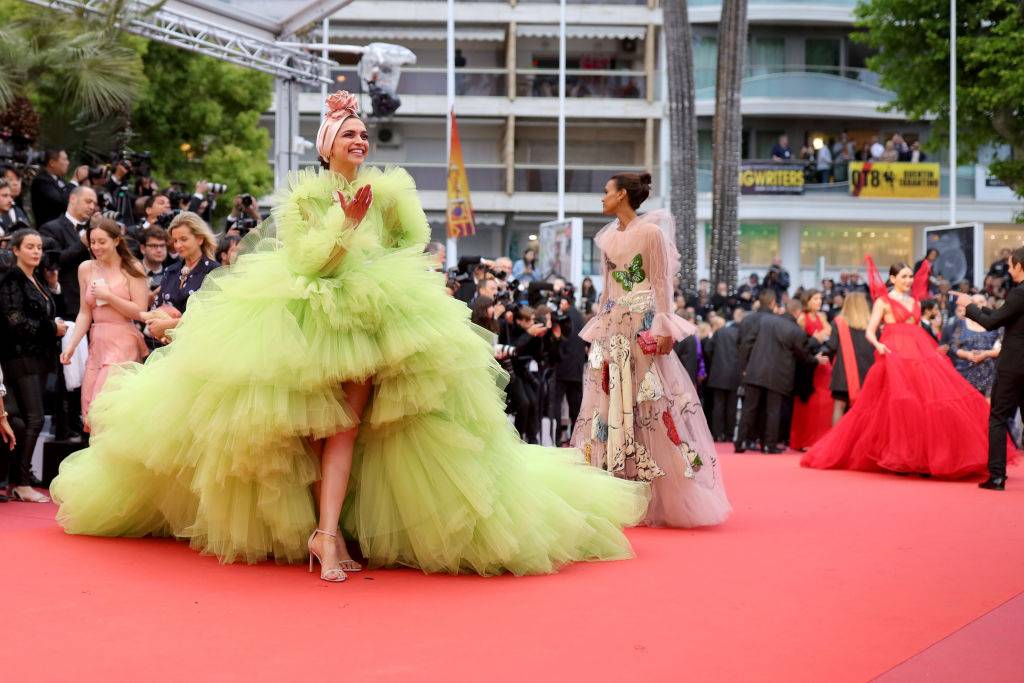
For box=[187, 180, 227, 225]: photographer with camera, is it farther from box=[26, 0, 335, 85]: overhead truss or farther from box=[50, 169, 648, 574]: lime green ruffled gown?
box=[50, 169, 648, 574]: lime green ruffled gown

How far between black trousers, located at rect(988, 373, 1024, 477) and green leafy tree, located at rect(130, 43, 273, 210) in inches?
838

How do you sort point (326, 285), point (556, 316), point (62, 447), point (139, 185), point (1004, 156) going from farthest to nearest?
point (1004, 156)
point (139, 185)
point (556, 316)
point (62, 447)
point (326, 285)

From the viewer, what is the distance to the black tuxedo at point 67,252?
10.2 m

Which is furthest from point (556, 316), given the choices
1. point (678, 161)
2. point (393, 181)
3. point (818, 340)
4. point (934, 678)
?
point (678, 161)

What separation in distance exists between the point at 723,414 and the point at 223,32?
8603 millimetres

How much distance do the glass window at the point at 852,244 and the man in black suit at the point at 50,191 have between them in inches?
1247

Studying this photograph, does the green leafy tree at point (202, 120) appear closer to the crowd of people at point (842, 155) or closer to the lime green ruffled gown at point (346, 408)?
the crowd of people at point (842, 155)

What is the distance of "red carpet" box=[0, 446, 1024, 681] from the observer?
432 cm

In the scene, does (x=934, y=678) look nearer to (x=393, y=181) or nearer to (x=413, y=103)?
(x=393, y=181)

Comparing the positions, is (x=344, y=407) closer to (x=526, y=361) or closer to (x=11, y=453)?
(x=11, y=453)

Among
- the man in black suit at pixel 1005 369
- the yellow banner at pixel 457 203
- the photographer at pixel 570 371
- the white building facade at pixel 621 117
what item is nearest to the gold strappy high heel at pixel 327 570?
the man in black suit at pixel 1005 369

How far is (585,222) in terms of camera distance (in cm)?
4091

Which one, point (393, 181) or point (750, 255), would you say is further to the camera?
point (750, 255)

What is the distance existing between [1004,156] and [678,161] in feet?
60.6
